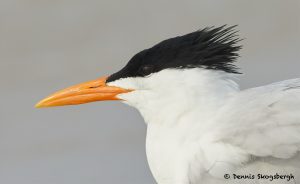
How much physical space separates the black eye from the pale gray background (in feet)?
7.76

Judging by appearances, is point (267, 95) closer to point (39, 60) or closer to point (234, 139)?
point (234, 139)

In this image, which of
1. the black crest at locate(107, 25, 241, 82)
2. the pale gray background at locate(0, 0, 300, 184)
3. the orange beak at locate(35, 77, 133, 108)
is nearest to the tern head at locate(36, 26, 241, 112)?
the black crest at locate(107, 25, 241, 82)

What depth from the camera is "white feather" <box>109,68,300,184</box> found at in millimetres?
5320

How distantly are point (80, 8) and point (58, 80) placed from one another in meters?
1.57

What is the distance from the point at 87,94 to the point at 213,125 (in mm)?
1038

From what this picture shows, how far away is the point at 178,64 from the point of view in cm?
577

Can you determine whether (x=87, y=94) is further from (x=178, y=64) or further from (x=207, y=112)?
(x=207, y=112)

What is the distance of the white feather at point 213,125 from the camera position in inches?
209

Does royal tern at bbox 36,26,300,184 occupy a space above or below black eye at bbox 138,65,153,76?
below

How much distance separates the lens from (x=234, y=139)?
538 cm

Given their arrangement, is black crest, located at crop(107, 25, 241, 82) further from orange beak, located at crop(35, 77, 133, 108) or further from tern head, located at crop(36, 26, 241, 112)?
orange beak, located at crop(35, 77, 133, 108)

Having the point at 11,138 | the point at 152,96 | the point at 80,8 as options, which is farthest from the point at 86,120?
the point at 152,96

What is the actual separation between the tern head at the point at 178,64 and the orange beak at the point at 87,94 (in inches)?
Result: 5.3

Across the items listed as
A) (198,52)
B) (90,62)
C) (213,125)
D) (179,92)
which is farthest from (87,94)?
(90,62)
